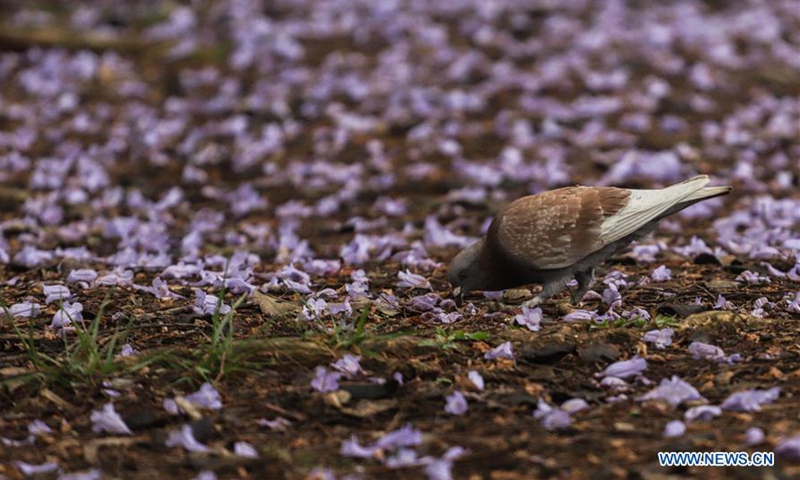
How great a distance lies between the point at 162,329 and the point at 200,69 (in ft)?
24.4

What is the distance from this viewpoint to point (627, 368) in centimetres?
431

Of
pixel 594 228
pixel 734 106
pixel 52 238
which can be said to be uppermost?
pixel 594 228

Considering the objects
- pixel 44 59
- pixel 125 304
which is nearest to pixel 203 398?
pixel 125 304

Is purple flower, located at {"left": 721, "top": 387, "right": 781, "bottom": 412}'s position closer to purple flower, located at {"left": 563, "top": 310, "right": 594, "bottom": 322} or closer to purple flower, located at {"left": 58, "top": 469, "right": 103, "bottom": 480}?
purple flower, located at {"left": 563, "top": 310, "right": 594, "bottom": 322}

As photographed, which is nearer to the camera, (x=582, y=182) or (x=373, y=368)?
(x=373, y=368)

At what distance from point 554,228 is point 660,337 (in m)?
0.76

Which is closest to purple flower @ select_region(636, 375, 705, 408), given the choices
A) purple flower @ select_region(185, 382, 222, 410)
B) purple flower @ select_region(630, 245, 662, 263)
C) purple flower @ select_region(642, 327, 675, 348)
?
purple flower @ select_region(642, 327, 675, 348)

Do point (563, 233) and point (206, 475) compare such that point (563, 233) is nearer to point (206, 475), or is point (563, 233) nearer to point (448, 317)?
point (448, 317)

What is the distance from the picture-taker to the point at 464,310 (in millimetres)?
5246

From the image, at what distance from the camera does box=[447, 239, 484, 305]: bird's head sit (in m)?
5.21

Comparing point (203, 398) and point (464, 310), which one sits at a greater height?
point (203, 398)

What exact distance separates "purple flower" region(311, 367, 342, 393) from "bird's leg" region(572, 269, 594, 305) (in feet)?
5.16

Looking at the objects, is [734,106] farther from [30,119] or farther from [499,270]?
[30,119]

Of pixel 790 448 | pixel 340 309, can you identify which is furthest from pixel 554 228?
pixel 790 448
